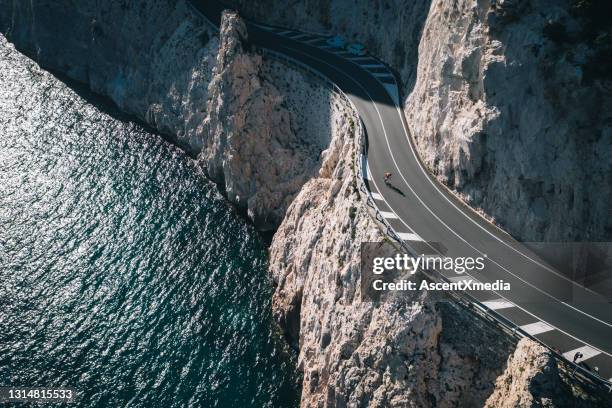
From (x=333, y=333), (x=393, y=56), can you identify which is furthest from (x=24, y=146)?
(x=333, y=333)

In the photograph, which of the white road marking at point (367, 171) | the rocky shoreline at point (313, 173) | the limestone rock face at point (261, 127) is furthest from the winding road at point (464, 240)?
the limestone rock face at point (261, 127)

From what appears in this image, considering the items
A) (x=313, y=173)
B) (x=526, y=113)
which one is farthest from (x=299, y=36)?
(x=526, y=113)

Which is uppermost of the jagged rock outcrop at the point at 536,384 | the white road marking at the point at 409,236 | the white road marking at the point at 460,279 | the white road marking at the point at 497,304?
the white road marking at the point at 409,236

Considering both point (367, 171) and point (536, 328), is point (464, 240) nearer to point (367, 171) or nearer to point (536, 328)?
point (536, 328)

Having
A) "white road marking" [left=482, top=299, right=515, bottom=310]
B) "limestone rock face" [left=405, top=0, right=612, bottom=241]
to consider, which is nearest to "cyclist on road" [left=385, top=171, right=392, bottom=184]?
"limestone rock face" [left=405, top=0, right=612, bottom=241]

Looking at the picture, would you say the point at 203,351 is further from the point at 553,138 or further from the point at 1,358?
the point at 553,138

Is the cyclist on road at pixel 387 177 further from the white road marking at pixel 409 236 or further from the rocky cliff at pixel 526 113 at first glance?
the white road marking at pixel 409 236
